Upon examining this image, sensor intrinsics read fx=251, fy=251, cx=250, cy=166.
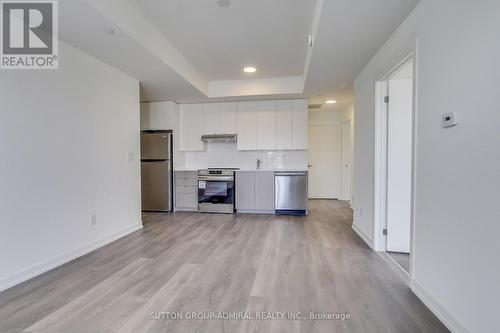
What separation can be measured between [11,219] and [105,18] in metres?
1.94

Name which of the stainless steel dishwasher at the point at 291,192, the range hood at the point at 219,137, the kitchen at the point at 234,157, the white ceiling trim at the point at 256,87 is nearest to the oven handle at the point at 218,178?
the kitchen at the point at 234,157

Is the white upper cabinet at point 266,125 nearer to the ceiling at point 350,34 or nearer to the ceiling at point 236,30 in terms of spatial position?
the ceiling at point 236,30

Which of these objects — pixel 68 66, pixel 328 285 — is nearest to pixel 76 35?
pixel 68 66

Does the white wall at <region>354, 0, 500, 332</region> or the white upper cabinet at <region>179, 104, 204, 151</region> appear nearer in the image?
the white wall at <region>354, 0, 500, 332</region>

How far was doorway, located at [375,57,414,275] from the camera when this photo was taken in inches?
111

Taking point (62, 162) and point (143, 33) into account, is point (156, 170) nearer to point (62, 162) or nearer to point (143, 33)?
point (62, 162)

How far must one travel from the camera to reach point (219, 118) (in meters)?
5.49

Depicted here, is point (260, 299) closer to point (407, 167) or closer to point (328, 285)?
point (328, 285)

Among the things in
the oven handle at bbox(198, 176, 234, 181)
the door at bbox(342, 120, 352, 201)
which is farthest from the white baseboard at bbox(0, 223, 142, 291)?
the door at bbox(342, 120, 352, 201)

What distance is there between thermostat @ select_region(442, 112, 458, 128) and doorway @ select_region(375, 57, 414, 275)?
1.25m

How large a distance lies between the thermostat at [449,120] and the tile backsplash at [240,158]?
12.3ft

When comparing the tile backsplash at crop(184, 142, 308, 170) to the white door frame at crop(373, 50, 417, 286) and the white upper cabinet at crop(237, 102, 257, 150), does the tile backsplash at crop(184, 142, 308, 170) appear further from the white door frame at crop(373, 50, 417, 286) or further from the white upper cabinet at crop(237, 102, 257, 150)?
the white door frame at crop(373, 50, 417, 286)

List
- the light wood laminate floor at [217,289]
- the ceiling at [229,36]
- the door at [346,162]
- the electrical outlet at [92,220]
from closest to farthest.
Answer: the light wood laminate floor at [217,289] → the ceiling at [229,36] → the electrical outlet at [92,220] → the door at [346,162]

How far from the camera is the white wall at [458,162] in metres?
1.30
